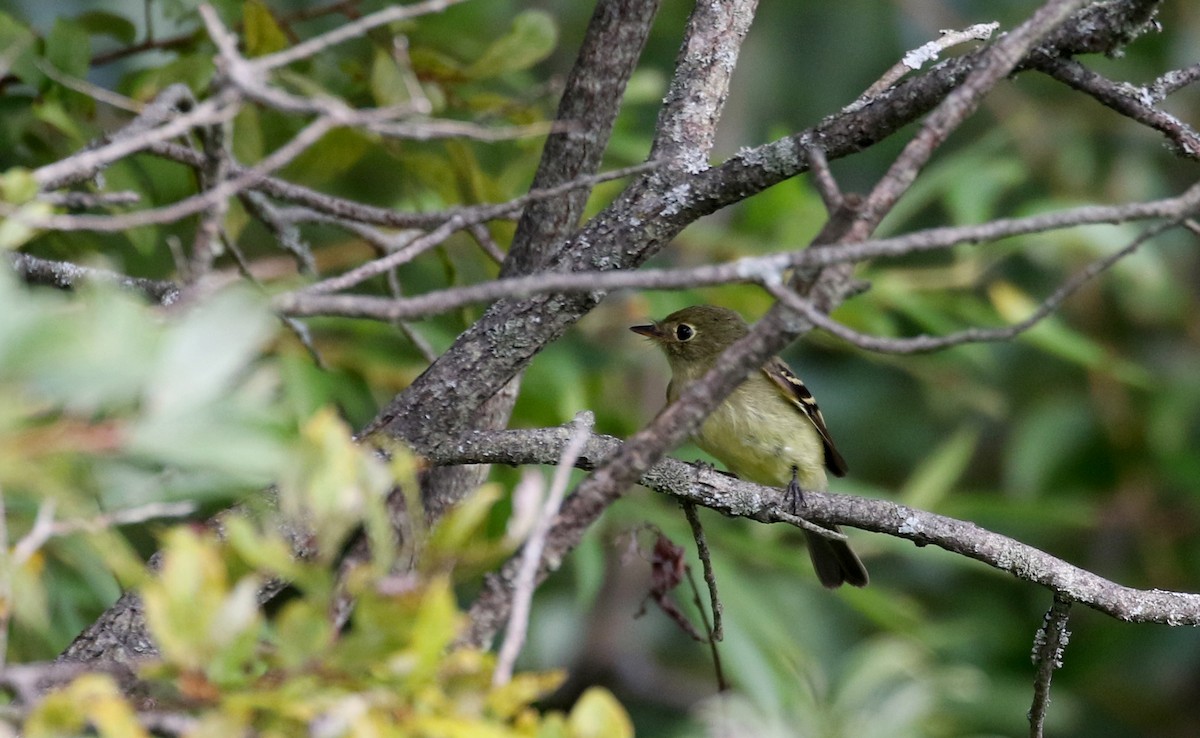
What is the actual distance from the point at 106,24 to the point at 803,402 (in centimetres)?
294

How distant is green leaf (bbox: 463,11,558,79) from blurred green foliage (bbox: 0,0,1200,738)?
1 centimetres

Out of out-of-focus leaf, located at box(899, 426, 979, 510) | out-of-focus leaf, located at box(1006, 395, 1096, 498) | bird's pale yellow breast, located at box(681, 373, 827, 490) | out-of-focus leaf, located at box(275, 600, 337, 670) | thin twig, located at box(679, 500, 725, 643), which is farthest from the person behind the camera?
out-of-focus leaf, located at box(1006, 395, 1096, 498)

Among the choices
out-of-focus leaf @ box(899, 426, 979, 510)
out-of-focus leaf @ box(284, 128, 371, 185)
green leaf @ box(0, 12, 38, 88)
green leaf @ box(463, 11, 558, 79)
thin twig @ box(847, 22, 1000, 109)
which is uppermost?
out-of-focus leaf @ box(899, 426, 979, 510)

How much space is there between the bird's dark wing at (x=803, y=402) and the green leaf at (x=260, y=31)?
241 cm

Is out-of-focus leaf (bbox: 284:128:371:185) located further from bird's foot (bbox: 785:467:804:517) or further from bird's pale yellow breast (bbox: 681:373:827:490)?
bird's pale yellow breast (bbox: 681:373:827:490)

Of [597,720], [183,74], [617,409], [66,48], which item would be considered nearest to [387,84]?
[183,74]

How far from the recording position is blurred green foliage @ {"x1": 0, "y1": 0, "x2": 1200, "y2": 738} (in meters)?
1.34

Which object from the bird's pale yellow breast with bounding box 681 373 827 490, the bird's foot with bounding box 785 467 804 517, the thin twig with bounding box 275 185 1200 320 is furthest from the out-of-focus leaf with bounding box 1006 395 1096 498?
the thin twig with bounding box 275 185 1200 320

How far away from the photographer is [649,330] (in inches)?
199

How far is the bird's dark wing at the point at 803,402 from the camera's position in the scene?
510 centimetres

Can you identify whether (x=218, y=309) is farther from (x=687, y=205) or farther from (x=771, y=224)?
(x=771, y=224)

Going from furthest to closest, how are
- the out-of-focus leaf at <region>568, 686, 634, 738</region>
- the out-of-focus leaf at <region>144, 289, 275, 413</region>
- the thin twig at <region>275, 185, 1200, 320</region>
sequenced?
the thin twig at <region>275, 185, 1200, 320</region> < the out-of-focus leaf at <region>568, 686, 634, 738</region> < the out-of-focus leaf at <region>144, 289, 275, 413</region>

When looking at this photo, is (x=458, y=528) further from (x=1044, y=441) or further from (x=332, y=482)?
(x=1044, y=441)

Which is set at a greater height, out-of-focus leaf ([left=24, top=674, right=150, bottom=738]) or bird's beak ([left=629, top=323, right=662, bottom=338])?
bird's beak ([left=629, top=323, right=662, bottom=338])
